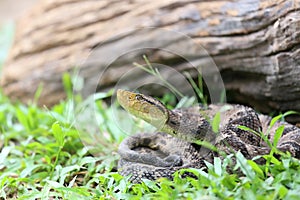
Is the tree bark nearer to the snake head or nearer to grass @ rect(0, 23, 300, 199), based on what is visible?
grass @ rect(0, 23, 300, 199)

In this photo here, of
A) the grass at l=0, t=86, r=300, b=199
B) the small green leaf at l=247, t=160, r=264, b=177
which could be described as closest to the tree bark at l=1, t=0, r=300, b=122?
the grass at l=0, t=86, r=300, b=199

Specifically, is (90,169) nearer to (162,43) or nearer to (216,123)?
(216,123)

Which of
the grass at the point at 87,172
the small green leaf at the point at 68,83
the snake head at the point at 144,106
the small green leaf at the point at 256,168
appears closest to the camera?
the grass at the point at 87,172

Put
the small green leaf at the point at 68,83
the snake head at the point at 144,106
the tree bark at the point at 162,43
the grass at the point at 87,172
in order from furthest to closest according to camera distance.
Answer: the small green leaf at the point at 68,83 < the tree bark at the point at 162,43 < the snake head at the point at 144,106 < the grass at the point at 87,172

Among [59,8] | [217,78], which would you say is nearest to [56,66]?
[59,8]

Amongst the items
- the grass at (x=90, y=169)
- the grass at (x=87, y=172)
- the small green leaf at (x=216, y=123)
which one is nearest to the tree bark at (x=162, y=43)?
the grass at (x=90, y=169)

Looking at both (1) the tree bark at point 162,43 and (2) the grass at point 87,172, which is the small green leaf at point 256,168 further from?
(1) the tree bark at point 162,43

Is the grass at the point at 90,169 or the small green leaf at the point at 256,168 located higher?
the small green leaf at the point at 256,168

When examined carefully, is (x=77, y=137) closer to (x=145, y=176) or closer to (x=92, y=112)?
(x=92, y=112)
